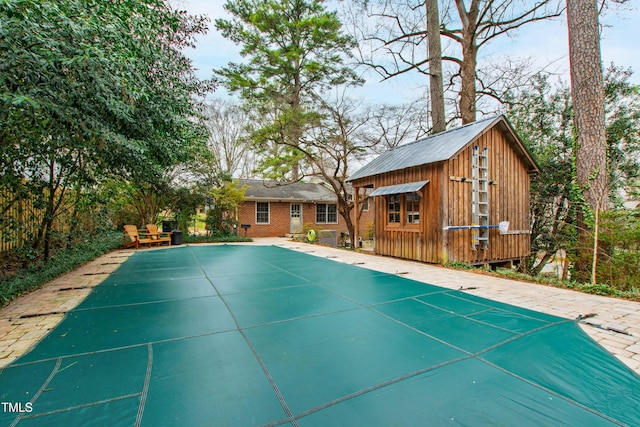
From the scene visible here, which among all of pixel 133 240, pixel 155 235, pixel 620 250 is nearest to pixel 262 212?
pixel 155 235

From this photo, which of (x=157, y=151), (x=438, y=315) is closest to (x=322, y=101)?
(x=157, y=151)

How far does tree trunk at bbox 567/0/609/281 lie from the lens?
6.19 metres

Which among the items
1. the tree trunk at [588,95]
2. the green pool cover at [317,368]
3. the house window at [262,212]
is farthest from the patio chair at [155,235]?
the tree trunk at [588,95]

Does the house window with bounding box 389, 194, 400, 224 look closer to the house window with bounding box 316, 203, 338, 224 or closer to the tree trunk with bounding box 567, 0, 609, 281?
the tree trunk with bounding box 567, 0, 609, 281

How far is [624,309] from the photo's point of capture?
3.65 m

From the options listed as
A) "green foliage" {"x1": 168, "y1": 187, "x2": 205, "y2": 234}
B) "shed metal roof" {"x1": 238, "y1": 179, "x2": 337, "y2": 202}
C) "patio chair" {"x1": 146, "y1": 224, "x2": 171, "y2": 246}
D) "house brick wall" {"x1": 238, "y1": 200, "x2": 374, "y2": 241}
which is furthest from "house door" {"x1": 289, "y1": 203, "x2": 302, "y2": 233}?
"patio chair" {"x1": 146, "y1": 224, "x2": 171, "y2": 246}

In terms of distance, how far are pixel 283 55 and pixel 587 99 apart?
12136 mm

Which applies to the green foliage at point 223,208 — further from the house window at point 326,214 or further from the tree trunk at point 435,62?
the tree trunk at point 435,62

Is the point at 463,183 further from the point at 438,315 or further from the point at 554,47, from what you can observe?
the point at 554,47

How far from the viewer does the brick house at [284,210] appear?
609 inches

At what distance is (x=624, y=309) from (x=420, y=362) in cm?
335

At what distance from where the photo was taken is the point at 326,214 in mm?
17625

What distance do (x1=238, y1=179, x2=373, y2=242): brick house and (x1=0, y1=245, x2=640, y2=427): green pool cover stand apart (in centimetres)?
1150

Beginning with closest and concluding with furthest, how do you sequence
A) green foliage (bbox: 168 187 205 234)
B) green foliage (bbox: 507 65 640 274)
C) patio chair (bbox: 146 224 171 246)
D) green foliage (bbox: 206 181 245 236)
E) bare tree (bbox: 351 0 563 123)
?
1. green foliage (bbox: 507 65 640 274)
2. bare tree (bbox: 351 0 563 123)
3. patio chair (bbox: 146 224 171 246)
4. green foliage (bbox: 168 187 205 234)
5. green foliage (bbox: 206 181 245 236)
